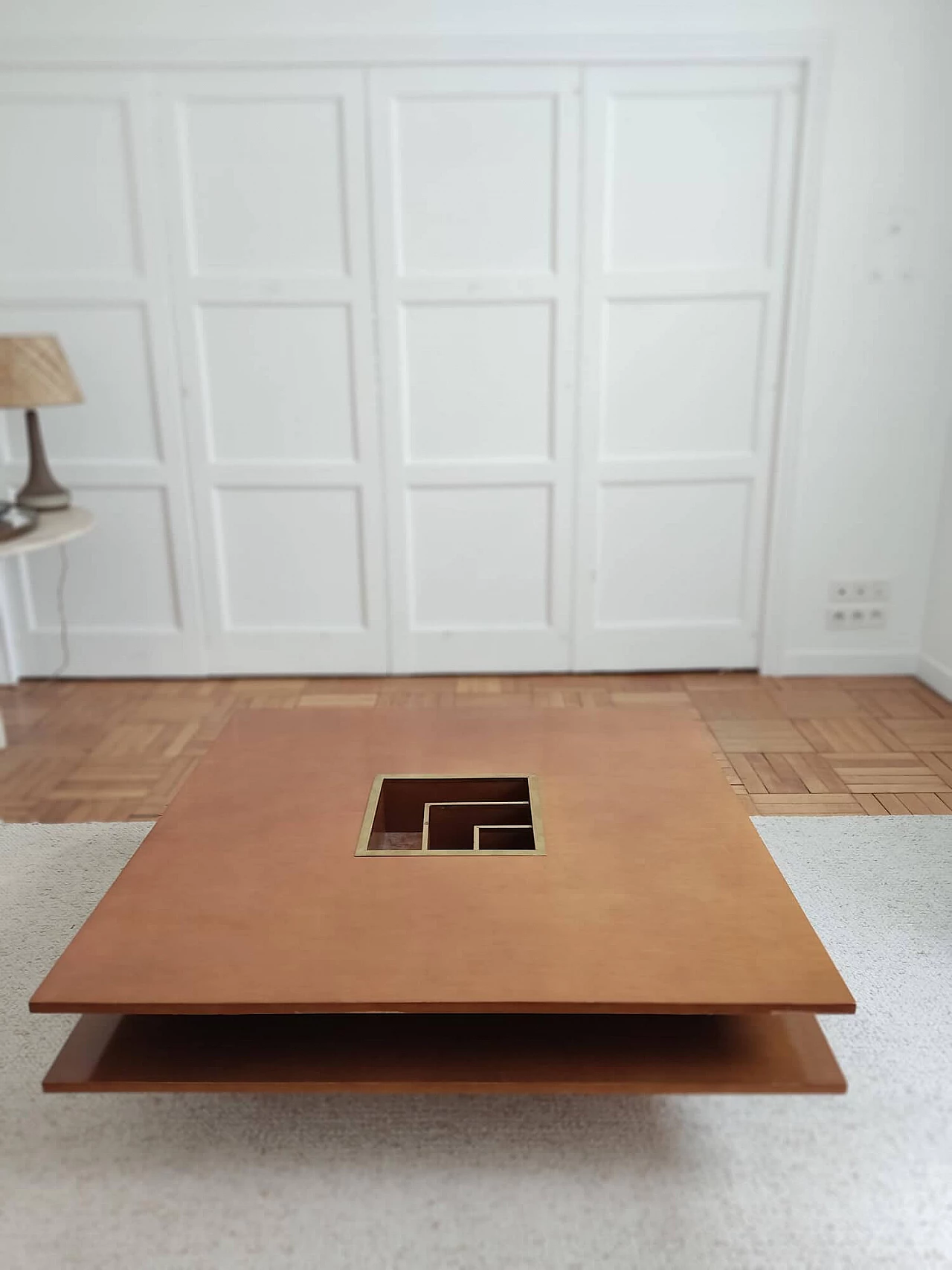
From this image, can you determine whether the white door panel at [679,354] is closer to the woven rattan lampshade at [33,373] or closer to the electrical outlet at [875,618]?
the electrical outlet at [875,618]

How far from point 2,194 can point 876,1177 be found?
3.46m

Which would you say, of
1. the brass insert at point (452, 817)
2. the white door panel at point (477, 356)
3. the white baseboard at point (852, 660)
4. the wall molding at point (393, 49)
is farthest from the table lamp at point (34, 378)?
the white baseboard at point (852, 660)

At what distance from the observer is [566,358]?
3244mm

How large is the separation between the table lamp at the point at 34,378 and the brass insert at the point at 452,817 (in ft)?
5.69

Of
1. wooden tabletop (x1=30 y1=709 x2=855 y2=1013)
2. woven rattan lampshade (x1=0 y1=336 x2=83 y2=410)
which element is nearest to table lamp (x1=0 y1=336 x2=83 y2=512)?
→ woven rattan lampshade (x1=0 y1=336 x2=83 y2=410)

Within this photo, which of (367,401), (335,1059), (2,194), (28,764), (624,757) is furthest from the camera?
(367,401)

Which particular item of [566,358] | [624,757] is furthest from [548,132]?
[624,757]

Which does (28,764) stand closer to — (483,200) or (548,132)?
(483,200)

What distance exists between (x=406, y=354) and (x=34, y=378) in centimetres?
115

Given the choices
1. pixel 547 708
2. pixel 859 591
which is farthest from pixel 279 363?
pixel 859 591

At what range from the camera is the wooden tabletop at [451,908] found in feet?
4.27

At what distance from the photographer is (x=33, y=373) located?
2809mm

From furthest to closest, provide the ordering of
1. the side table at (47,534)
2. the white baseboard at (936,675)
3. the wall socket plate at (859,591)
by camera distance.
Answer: the wall socket plate at (859,591) → the white baseboard at (936,675) → the side table at (47,534)

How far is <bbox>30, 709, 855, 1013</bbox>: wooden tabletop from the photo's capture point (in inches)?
51.3
